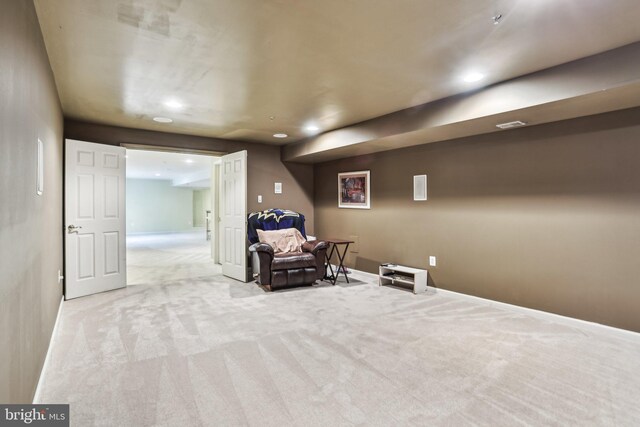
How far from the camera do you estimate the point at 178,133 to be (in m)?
5.05

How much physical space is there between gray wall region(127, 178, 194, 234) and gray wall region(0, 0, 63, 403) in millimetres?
11996

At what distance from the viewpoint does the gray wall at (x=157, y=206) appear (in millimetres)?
13086

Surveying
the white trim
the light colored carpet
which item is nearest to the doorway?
the white trim

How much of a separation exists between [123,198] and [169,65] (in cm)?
268

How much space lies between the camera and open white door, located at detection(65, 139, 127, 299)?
4.04 m

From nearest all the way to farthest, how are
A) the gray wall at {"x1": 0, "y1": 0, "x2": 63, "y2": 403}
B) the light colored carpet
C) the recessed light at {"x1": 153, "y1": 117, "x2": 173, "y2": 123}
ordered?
the gray wall at {"x1": 0, "y1": 0, "x2": 63, "y2": 403}
the light colored carpet
the recessed light at {"x1": 153, "y1": 117, "x2": 173, "y2": 123}

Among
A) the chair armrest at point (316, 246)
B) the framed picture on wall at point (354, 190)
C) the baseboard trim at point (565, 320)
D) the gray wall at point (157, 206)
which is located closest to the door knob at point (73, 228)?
the chair armrest at point (316, 246)

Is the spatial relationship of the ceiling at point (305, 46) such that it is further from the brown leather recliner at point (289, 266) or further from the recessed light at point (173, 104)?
the brown leather recliner at point (289, 266)

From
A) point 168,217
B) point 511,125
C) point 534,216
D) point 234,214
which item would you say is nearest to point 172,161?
point 234,214

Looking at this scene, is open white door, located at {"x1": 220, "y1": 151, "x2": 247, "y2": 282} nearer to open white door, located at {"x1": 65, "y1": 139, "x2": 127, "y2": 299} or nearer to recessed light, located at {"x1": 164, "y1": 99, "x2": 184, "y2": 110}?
recessed light, located at {"x1": 164, "y1": 99, "x2": 184, "y2": 110}

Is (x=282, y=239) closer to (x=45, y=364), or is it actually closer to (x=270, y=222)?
(x=270, y=222)

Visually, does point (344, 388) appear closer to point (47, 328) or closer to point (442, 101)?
point (47, 328)

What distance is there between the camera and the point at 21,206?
163cm

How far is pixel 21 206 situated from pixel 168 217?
13325mm
